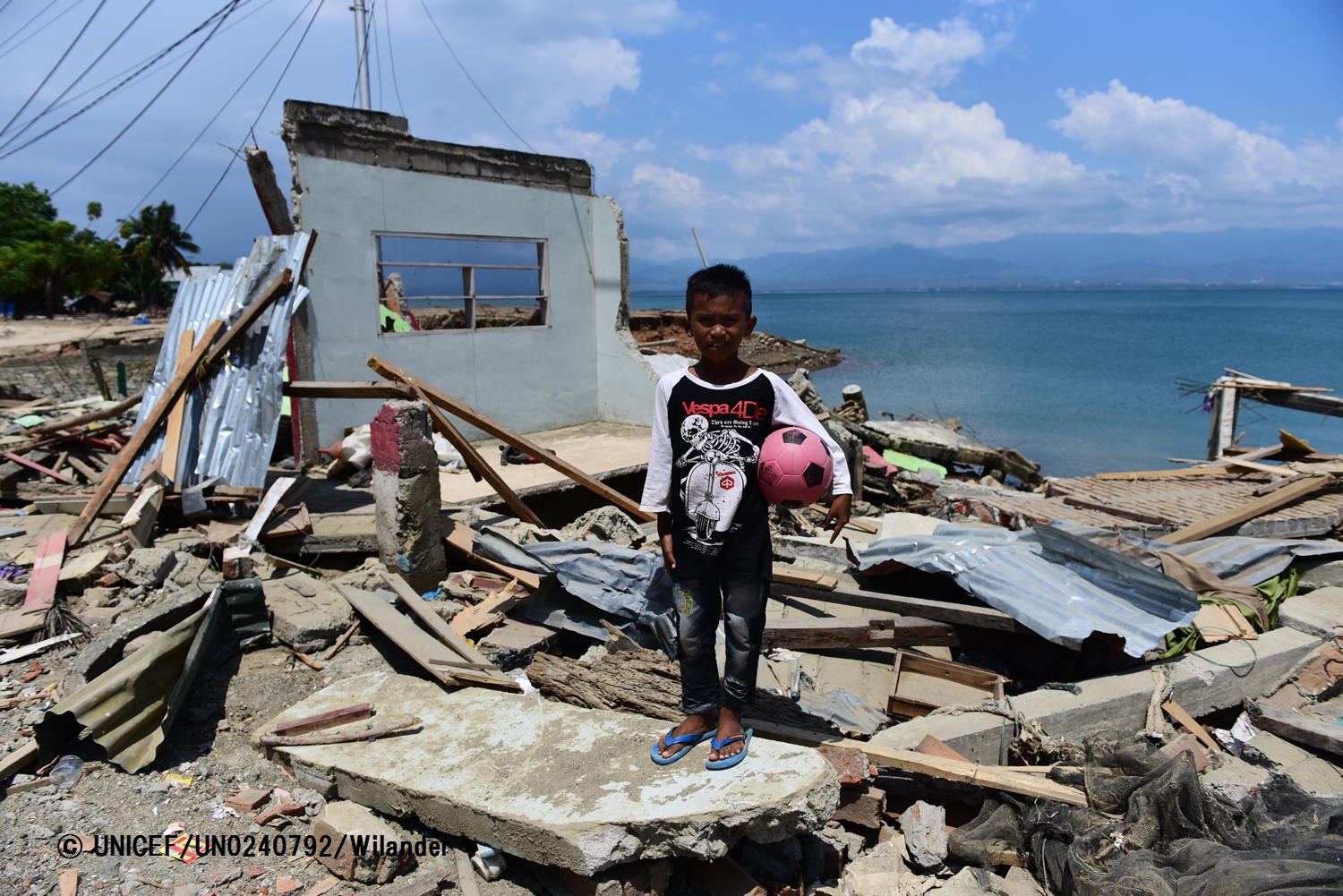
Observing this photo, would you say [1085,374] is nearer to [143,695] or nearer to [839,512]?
[839,512]

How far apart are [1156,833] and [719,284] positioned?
345 centimetres

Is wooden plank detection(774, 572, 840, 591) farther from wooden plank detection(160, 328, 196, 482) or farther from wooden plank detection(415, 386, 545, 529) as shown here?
wooden plank detection(160, 328, 196, 482)

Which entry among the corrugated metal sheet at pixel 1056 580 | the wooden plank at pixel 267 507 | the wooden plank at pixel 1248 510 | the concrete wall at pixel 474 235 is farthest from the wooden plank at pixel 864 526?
the wooden plank at pixel 267 507

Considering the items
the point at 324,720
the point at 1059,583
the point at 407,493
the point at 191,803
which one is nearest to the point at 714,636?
the point at 324,720

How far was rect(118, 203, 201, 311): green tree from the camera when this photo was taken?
154 ft

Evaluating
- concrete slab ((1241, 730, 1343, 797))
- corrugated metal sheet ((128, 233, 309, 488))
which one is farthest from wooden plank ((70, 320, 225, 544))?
concrete slab ((1241, 730, 1343, 797))

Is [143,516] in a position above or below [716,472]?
below

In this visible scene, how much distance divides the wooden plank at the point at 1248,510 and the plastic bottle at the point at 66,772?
885 cm

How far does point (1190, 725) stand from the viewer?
209 inches

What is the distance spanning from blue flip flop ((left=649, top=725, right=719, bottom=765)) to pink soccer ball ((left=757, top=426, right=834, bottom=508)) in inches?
43.7

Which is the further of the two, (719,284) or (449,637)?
(449,637)

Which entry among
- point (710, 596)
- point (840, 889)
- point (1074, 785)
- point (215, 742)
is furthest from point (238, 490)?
point (1074, 785)

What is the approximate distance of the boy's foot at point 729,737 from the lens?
3.31m

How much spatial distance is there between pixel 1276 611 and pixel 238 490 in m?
8.72
